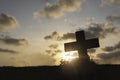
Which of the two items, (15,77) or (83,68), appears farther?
(83,68)

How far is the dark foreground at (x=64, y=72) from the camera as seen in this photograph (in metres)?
11.1

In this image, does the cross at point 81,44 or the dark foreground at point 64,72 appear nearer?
the dark foreground at point 64,72

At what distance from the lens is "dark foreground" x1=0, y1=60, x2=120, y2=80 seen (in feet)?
36.6

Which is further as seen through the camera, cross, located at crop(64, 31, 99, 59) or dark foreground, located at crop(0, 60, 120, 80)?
cross, located at crop(64, 31, 99, 59)

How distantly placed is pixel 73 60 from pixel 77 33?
6.73 ft

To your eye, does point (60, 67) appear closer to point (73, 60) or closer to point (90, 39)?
point (73, 60)

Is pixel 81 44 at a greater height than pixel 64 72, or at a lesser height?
greater

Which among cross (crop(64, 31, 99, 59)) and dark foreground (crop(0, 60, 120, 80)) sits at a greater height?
cross (crop(64, 31, 99, 59))

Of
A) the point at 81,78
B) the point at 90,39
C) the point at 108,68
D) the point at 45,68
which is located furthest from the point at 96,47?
the point at 45,68

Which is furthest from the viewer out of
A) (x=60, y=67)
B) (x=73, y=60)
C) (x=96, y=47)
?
(x=96, y=47)

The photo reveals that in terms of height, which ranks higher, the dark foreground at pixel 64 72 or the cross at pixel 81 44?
the cross at pixel 81 44

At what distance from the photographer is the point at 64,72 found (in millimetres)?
11945

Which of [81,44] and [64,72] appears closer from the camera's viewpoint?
[64,72]

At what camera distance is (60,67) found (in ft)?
39.0
